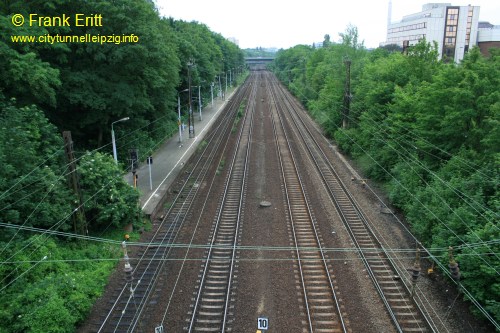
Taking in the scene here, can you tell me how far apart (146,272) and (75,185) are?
4.51m

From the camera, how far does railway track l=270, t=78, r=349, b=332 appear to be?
12562 millimetres

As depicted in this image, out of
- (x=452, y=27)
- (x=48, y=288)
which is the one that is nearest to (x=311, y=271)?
(x=48, y=288)

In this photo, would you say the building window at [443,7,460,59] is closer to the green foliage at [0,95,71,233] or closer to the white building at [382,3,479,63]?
the white building at [382,3,479,63]

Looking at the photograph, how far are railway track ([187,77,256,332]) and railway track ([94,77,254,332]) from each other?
167cm

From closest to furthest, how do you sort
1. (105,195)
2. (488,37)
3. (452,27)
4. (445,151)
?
1. (445,151)
2. (105,195)
3. (452,27)
4. (488,37)

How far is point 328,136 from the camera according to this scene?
4069 cm

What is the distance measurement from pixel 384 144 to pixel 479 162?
10152 millimetres

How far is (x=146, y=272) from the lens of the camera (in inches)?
605

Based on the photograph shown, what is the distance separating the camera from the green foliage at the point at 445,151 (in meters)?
13.2

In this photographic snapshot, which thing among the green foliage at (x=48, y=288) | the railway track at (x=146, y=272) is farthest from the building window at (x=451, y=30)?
the green foliage at (x=48, y=288)

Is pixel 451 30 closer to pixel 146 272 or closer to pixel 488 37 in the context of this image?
pixel 488 37

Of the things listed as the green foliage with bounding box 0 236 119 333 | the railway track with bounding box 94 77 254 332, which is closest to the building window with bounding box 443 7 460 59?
the railway track with bounding box 94 77 254 332

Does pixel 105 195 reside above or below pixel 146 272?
above

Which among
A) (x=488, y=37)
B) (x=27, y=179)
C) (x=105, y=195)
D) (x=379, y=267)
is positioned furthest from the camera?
(x=488, y=37)
